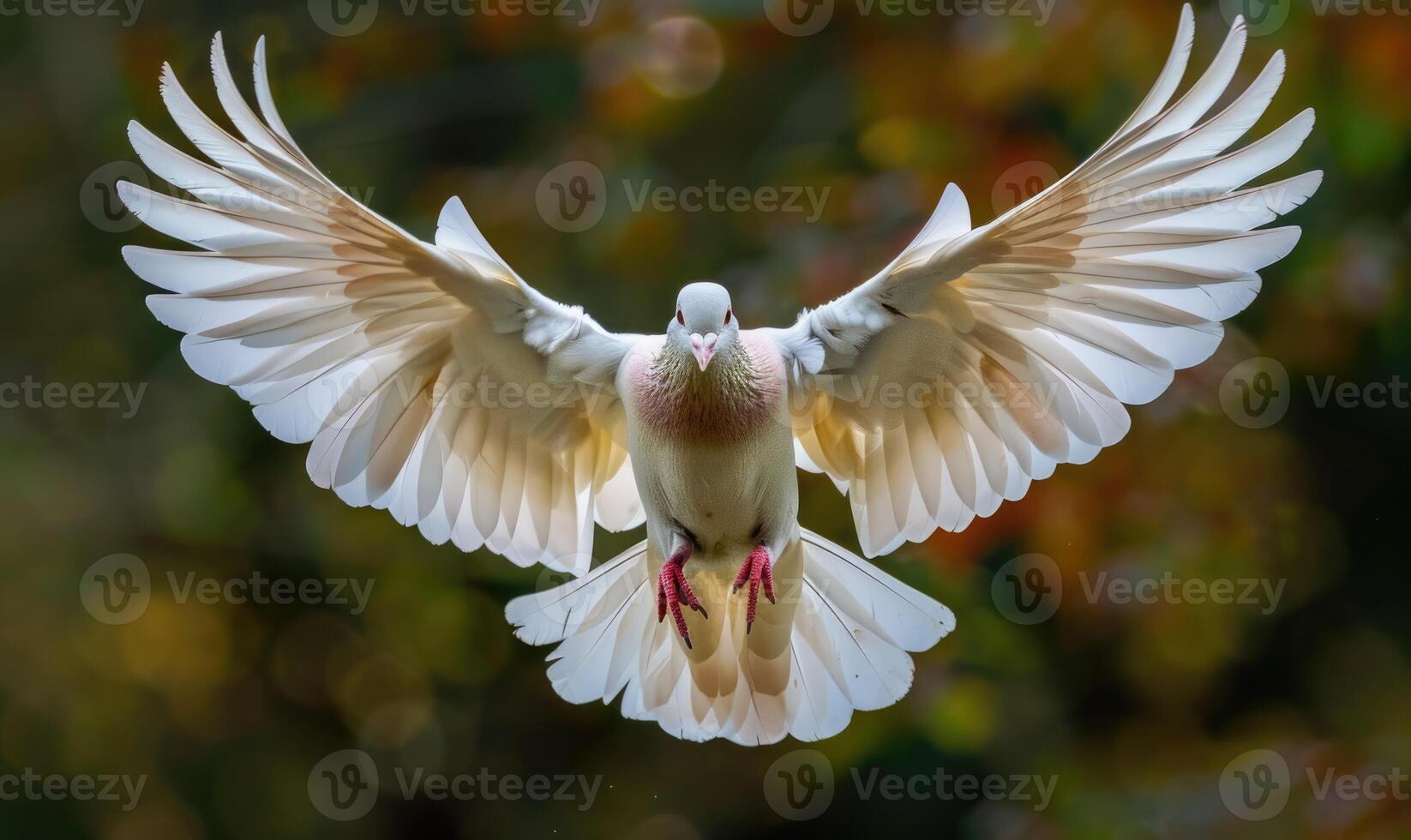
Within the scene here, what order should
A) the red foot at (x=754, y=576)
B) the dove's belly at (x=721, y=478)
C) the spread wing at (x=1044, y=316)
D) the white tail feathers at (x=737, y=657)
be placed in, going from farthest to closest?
1. the white tail feathers at (x=737, y=657)
2. the red foot at (x=754, y=576)
3. the dove's belly at (x=721, y=478)
4. the spread wing at (x=1044, y=316)

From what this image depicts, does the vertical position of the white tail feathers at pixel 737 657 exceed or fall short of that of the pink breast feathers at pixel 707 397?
it falls short

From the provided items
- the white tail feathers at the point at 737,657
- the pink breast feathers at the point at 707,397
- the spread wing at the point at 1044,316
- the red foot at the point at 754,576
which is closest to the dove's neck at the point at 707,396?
the pink breast feathers at the point at 707,397

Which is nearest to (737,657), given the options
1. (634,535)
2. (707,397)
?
(707,397)

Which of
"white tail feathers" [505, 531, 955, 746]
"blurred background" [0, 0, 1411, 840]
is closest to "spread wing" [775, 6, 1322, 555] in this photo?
"white tail feathers" [505, 531, 955, 746]

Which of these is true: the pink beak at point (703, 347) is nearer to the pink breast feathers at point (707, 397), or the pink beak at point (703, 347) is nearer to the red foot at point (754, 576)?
the pink breast feathers at point (707, 397)

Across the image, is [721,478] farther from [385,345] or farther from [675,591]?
[385,345]

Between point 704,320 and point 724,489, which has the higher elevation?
point 704,320
